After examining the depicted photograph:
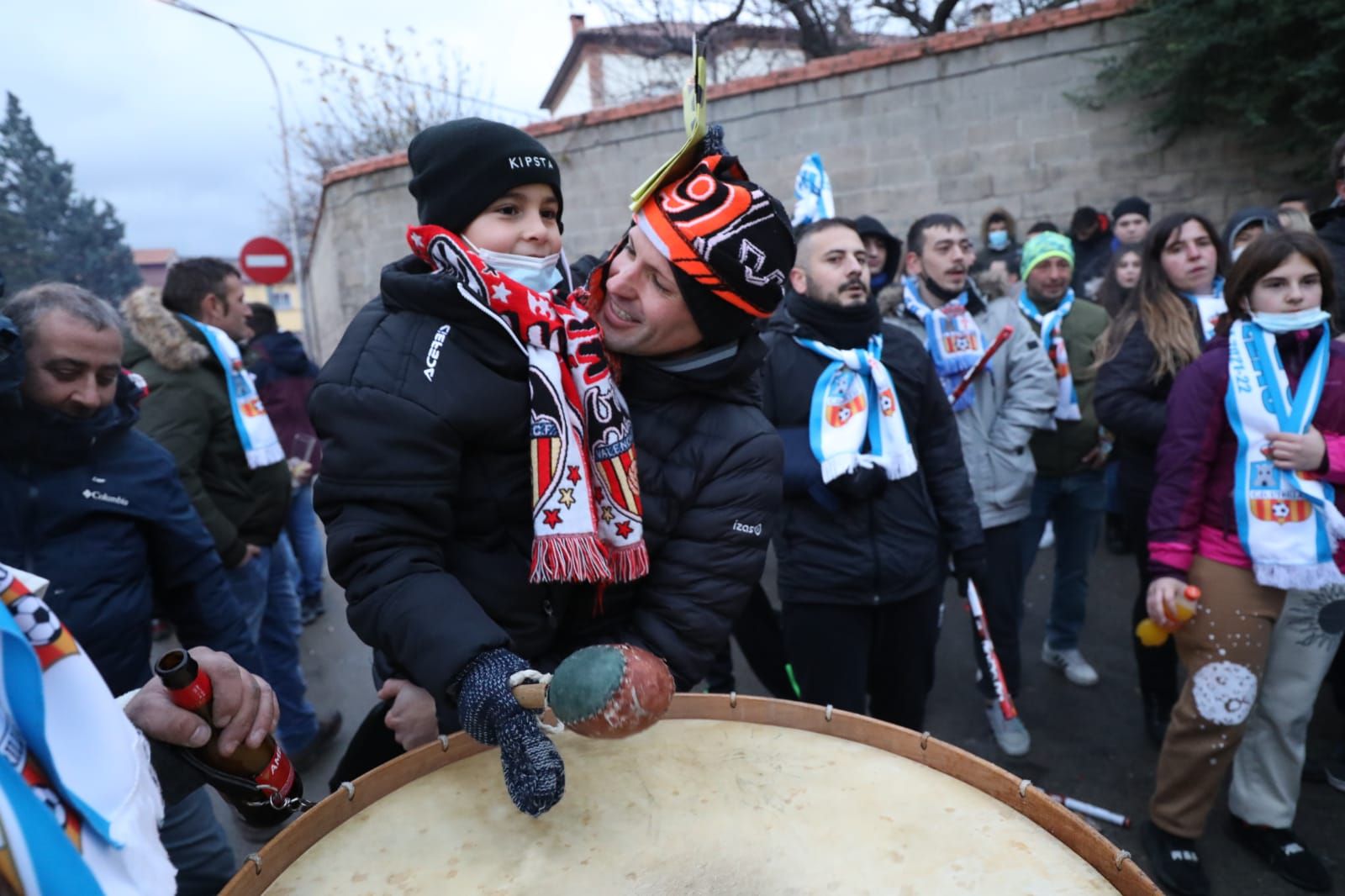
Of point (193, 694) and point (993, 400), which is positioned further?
point (993, 400)

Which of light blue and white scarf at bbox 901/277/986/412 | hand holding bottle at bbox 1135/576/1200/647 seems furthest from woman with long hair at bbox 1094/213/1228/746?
hand holding bottle at bbox 1135/576/1200/647

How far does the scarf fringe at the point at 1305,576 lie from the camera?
227cm

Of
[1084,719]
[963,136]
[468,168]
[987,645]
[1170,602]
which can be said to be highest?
[963,136]

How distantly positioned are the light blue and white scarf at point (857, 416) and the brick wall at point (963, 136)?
5.14 meters

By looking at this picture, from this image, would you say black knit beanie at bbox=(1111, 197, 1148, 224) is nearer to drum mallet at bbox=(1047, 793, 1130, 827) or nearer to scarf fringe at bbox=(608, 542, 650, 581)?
drum mallet at bbox=(1047, 793, 1130, 827)

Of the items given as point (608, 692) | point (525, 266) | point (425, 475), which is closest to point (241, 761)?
point (425, 475)

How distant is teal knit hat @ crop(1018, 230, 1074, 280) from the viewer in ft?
13.6

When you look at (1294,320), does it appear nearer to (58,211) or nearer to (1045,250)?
(1045,250)

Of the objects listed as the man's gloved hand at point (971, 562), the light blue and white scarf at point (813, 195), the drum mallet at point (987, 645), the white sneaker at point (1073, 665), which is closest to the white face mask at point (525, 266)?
the man's gloved hand at point (971, 562)

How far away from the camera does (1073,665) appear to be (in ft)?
12.6

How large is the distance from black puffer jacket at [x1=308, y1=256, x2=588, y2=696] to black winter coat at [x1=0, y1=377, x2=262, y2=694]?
1002 millimetres

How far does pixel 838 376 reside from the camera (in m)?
2.69

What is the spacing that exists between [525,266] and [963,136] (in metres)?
6.60

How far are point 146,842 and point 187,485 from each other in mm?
2414
